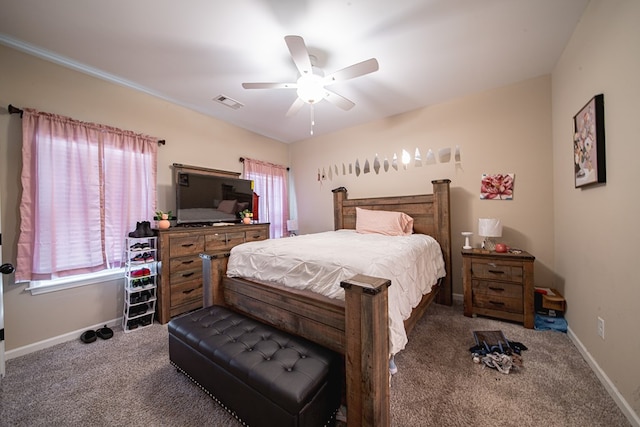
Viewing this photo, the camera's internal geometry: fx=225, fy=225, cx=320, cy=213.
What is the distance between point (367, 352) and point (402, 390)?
0.77 meters

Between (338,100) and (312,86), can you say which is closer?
(312,86)

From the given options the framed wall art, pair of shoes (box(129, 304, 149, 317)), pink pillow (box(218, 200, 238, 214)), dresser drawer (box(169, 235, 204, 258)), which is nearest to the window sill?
pair of shoes (box(129, 304, 149, 317))

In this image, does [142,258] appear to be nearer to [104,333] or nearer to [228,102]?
[104,333]

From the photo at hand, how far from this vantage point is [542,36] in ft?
6.62

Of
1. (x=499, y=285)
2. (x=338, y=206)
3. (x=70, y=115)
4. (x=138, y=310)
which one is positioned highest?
(x=70, y=115)

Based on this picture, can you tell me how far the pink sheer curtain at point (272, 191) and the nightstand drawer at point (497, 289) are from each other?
10.9ft

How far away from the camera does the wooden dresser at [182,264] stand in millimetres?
2564

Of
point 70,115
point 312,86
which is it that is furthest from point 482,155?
point 70,115

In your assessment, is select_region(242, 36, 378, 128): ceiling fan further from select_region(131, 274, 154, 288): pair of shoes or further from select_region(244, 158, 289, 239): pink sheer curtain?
select_region(131, 274, 154, 288): pair of shoes

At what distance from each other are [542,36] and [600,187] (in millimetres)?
1453

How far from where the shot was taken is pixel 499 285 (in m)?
2.42

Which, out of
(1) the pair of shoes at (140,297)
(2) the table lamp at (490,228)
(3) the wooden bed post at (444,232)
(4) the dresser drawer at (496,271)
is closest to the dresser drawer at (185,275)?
(1) the pair of shoes at (140,297)

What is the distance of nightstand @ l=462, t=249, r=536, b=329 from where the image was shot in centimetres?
228

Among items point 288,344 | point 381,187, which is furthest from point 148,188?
point 381,187
